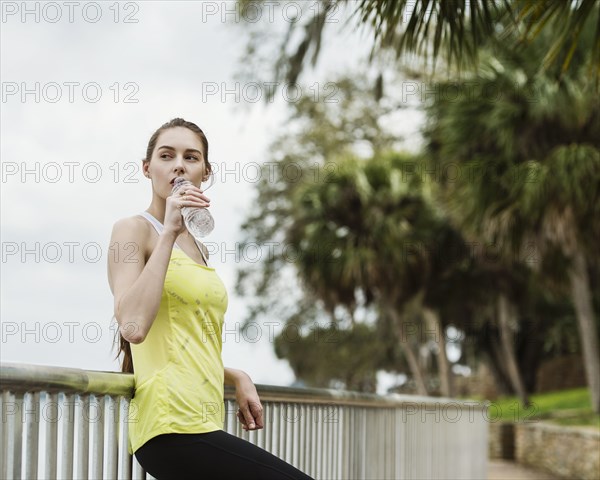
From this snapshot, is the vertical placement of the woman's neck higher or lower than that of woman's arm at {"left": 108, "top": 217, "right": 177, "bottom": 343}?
higher

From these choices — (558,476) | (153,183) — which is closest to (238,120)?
(558,476)

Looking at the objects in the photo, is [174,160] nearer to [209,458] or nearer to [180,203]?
[180,203]

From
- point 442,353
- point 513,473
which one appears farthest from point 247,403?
point 442,353

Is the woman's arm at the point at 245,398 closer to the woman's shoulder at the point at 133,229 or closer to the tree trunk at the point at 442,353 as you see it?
the woman's shoulder at the point at 133,229

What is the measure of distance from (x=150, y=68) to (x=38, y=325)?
47.2 ft

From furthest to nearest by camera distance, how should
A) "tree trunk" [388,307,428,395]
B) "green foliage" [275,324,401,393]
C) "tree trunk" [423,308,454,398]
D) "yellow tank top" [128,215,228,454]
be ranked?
1. "green foliage" [275,324,401,393]
2. "tree trunk" [423,308,454,398]
3. "tree trunk" [388,307,428,395]
4. "yellow tank top" [128,215,228,454]

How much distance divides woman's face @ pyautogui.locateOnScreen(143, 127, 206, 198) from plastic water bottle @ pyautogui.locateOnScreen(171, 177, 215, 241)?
271 millimetres

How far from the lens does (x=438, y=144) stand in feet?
73.0

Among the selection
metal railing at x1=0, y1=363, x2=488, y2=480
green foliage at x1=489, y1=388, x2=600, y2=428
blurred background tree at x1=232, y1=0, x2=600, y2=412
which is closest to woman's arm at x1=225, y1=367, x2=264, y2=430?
metal railing at x1=0, y1=363, x2=488, y2=480

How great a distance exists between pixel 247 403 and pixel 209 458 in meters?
0.75

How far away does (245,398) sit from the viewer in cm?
357

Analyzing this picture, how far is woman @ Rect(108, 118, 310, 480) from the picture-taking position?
2.83 metres

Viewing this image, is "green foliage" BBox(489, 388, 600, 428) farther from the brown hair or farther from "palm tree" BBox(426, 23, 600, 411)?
the brown hair

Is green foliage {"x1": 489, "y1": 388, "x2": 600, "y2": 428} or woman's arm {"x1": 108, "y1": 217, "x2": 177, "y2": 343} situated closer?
woman's arm {"x1": 108, "y1": 217, "x2": 177, "y2": 343}
